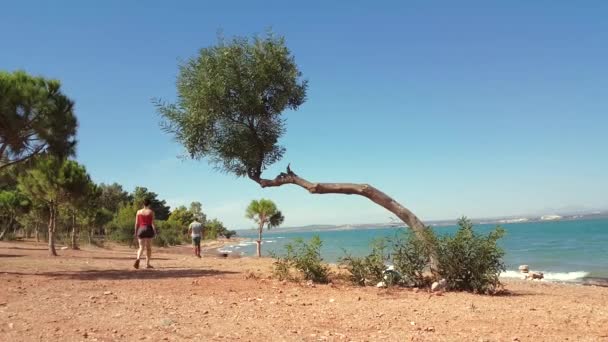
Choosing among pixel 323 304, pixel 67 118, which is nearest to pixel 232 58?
pixel 67 118

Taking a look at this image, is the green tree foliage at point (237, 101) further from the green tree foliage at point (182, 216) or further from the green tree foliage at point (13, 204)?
the green tree foliage at point (182, 216)

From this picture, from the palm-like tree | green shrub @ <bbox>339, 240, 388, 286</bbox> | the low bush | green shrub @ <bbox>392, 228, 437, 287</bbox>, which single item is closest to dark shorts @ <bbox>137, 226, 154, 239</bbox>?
the low bush

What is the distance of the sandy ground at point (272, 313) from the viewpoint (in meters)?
5.98

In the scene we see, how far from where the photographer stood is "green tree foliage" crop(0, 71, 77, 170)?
1302 centimetres

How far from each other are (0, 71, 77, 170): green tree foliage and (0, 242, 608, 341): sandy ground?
4732 mm

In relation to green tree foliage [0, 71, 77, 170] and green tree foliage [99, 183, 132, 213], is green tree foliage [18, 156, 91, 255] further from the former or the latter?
green tree foliage [99, 183, 132, 213]

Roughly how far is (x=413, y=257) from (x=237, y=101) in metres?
6.25

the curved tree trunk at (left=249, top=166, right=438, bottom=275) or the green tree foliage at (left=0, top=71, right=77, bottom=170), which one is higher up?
the green tree foliage at (left=0, top=71, right=77, bottom=170)

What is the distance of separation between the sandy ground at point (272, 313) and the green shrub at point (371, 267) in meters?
0.74

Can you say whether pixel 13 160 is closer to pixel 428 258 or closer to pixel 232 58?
pixel 232 58

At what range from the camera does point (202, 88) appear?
513 inches

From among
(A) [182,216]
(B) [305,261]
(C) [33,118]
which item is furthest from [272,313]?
(A) [182,216]

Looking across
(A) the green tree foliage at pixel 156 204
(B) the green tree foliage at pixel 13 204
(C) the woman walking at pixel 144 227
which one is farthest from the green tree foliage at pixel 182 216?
(C) the woman walking at pixel 144 227

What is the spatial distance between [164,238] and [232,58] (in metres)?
43.8
